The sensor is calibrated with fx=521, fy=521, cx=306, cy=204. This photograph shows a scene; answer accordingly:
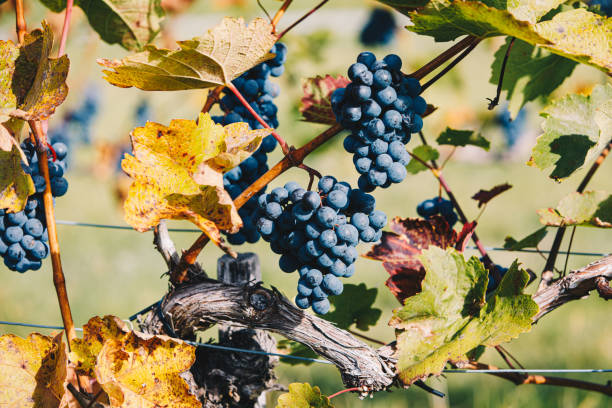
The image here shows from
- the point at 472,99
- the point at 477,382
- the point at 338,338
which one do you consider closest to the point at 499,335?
the point at 338,338

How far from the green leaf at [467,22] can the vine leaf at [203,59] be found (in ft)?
0.67

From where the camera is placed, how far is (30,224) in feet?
2.87

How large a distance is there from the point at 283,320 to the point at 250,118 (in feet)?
1.10

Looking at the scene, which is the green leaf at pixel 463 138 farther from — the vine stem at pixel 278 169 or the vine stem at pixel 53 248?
the vine stem at pixel 53 248

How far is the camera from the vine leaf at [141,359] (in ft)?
2.52

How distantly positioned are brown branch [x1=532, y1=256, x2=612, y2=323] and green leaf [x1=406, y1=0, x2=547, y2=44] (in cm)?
36

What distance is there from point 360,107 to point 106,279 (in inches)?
97.2

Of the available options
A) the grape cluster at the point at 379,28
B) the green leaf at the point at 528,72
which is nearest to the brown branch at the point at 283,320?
the green leaf at the point at 528,72

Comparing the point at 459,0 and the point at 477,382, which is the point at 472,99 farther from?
the point at 459,0

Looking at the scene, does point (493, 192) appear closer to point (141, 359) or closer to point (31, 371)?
point (141, 359)

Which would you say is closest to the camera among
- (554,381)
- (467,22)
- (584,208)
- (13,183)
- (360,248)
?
(467,22)

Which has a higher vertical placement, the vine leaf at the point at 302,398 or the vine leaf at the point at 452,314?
the vine leaf at the point at 452,314

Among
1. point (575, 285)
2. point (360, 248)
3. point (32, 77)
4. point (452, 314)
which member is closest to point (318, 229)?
point (452, 314)

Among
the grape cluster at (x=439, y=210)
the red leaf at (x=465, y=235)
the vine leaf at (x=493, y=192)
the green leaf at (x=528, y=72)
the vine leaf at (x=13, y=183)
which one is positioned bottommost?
the red leaf at (x=465, y=235)
